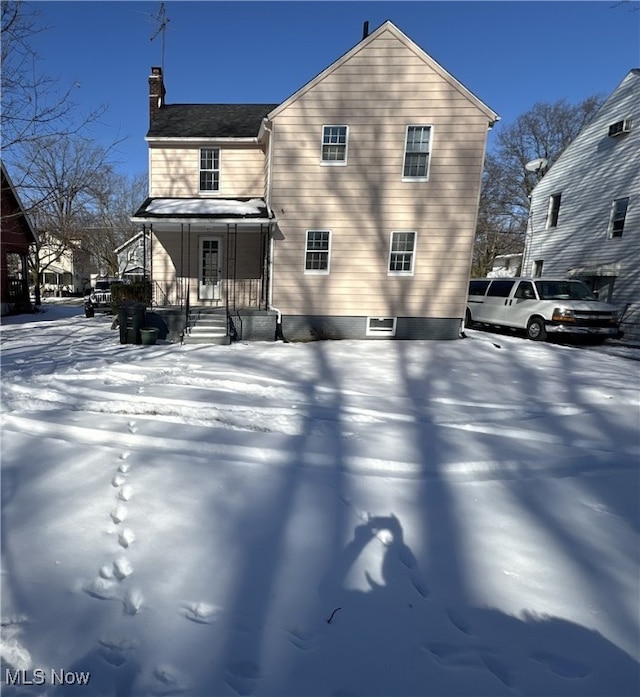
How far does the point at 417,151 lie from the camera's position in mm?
10602

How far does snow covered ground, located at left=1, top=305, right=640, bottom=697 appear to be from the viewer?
1.87 metres

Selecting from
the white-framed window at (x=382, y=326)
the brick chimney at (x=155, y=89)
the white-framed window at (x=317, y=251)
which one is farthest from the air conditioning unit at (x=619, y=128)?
the brick chimney at (x=155, y=89)

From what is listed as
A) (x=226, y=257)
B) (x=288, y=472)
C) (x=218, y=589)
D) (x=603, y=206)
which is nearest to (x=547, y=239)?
(x=603, y=206)

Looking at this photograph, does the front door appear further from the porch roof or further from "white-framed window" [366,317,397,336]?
"white-framed window" [366,317,397,336]

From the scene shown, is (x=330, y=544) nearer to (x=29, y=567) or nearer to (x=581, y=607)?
(x=581, y=607)

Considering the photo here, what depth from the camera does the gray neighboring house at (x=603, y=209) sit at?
14031 millimetres

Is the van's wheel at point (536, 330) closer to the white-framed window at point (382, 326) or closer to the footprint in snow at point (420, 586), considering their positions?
the white-framed window at point (382, 326)

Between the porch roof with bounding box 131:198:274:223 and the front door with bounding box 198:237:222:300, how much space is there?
4.03 ft

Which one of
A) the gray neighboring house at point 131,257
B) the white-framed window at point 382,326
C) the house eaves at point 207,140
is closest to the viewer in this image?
the white-framed window at point 382,326

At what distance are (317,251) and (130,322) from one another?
5.36m

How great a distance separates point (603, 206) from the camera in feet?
50.2

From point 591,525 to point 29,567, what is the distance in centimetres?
392

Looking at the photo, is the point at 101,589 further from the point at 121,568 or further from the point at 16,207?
the point at 16,207

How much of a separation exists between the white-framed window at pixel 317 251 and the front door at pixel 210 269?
329 centimetres
